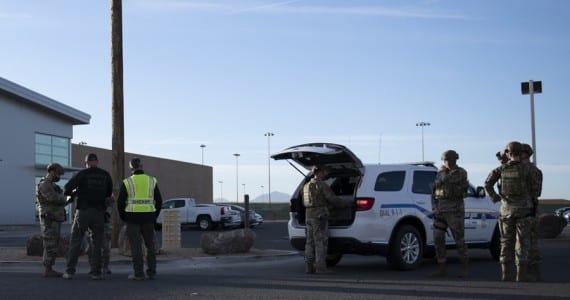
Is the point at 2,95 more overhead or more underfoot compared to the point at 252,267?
more overhead

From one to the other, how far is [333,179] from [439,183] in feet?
7.30

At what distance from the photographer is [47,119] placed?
43188mm

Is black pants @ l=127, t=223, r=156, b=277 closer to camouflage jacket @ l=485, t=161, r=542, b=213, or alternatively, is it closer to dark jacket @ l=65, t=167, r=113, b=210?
dark jacket @ l=65, t=167, r=113, b=210

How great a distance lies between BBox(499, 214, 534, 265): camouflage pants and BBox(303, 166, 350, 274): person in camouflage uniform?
2.82m

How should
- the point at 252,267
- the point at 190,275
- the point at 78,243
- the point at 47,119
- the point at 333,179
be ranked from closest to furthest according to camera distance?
1. the point at 78,243
2. the point at 190,275
3. the point at 333,179
4. the point at 252,267
5. the point at 47,119

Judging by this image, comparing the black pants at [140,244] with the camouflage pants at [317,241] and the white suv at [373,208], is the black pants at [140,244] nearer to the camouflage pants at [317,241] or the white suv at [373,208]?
the camouflage pants at [317,241]

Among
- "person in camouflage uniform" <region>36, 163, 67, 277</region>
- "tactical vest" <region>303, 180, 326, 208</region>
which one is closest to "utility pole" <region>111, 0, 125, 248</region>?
"person in camouflage uniform" <region>36, 163, 67, 277</region>

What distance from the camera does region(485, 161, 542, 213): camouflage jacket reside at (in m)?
10.4

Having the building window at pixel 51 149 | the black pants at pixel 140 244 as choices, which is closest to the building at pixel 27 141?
the building window at pixel 51 149

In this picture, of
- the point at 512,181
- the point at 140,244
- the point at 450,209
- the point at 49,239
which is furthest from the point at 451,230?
the point at 49,239

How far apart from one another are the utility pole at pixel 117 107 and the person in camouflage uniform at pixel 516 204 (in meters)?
8.27

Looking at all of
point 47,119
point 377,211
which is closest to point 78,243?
point 377,211

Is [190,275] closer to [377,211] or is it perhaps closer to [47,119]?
[377,211]

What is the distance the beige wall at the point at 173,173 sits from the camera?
53969mm
